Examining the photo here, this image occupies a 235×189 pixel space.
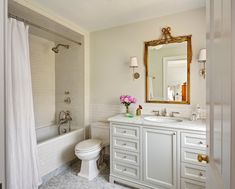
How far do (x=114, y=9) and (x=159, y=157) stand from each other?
2.06 meters

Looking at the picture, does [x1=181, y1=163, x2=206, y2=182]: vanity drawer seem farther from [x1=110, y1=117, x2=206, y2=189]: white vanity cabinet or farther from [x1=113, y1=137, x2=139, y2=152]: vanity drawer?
[x1=113, y1=137, x2=139, y2=152]: vanity drawer

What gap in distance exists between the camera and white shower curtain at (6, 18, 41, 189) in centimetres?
163

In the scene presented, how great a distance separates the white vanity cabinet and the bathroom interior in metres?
0.01

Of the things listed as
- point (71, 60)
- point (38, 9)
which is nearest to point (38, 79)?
point (71, 60)

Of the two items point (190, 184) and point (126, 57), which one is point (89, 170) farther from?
point (126, 57)

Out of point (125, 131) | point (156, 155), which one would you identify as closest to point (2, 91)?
point (125, 131)

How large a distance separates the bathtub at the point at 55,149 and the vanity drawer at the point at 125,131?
36.2 inches

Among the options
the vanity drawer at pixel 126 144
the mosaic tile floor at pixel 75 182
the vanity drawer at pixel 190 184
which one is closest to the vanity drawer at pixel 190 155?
the vanity drawer at pixel 190 184

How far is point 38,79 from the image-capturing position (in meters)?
3.01

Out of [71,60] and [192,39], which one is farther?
[71,60]

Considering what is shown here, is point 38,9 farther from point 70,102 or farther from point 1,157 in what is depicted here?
point 1,157

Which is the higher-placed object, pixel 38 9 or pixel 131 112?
pixel 38 9

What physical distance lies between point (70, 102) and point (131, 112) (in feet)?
4.28

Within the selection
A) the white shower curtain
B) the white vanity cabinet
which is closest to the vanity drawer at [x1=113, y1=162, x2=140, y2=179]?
the white vanity cabinet
